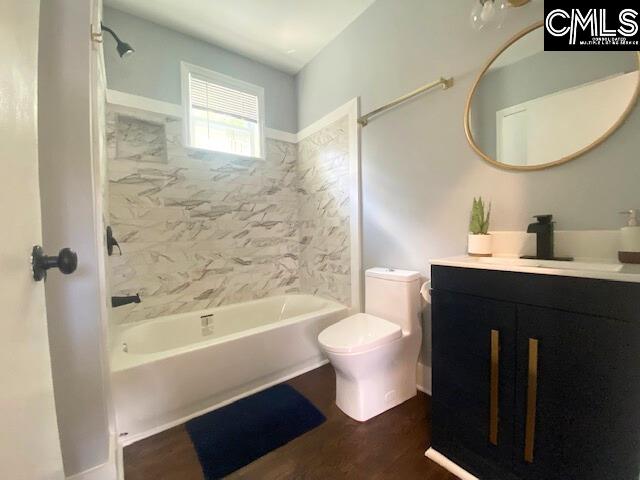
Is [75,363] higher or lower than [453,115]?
lower

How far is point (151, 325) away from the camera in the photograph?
2027 mm

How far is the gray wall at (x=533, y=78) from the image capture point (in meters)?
1.10

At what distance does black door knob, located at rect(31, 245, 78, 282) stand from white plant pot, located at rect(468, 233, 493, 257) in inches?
61.9

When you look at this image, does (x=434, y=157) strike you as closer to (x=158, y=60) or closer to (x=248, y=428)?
(x=248, y=428)

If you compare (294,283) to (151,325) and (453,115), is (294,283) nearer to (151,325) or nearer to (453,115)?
(151,325)

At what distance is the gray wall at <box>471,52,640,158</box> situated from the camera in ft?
3.59

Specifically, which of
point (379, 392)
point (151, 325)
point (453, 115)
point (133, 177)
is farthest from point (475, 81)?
point (151, 325)

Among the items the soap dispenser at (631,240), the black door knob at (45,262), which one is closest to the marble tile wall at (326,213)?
the soap dispenser at (631,240)

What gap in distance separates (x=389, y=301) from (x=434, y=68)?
4.98ft

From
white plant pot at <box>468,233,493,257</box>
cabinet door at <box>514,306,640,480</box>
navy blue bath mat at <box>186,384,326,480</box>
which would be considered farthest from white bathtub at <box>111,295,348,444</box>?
cabinet door at <box>514,306,640,480</box>

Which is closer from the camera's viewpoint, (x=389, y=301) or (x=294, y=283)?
(x=389, y=301)

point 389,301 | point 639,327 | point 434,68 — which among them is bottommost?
point 389,301

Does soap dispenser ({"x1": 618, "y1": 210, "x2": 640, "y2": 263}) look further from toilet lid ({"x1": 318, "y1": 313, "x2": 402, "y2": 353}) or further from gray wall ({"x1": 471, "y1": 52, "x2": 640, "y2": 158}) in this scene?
toilet lid ({"x1": 318, "y1": 313, "x2": 402, "y2": 353})

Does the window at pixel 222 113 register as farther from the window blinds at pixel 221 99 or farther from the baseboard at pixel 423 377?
the baseboard at pixel 423 377
